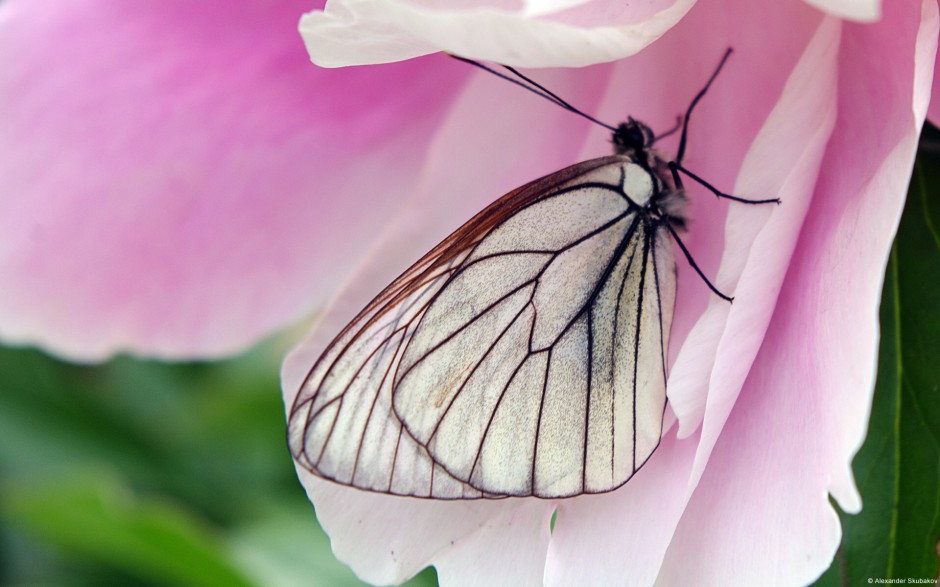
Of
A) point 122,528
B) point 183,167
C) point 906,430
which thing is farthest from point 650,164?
point 122,528

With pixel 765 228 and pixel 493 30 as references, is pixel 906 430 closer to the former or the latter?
pixel 765 228

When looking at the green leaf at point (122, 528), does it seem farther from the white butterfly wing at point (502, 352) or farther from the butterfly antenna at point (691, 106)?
the butterfly antenna at point (691, 106)

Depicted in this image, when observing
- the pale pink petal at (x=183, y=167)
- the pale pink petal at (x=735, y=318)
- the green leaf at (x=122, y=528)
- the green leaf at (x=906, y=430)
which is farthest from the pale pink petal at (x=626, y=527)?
the green leaf at (x=122, y=528)

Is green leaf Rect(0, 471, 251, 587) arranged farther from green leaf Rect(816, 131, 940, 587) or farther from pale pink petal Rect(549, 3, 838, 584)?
green leaf Rect(816, 131, 940, 587)

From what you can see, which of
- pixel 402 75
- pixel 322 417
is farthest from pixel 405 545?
pixel 402 75

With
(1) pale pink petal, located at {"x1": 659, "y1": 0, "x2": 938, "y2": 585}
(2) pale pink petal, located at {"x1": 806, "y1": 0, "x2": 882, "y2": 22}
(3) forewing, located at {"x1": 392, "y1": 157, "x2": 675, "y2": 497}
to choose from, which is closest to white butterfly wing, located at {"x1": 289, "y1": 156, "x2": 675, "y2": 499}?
(3) forewing, located at {"x1": 392, "y1": 157, "x2": 675, "y2": 497}

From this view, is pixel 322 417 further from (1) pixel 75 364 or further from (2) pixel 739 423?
(1) pixel 75 364

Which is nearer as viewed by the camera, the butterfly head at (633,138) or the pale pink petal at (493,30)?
the pale pink petal at (493,30)
